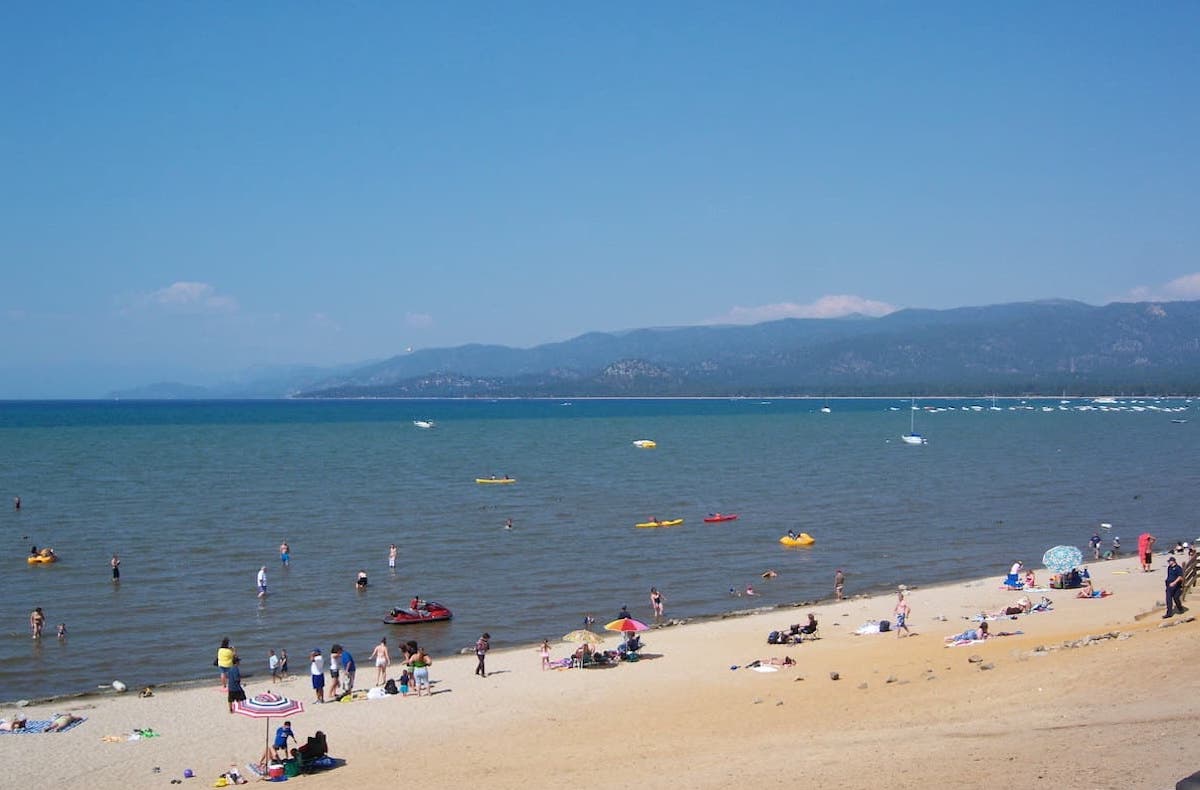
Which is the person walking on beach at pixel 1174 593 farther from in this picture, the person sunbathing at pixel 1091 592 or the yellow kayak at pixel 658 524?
the yellow kayak at pixel 658 524

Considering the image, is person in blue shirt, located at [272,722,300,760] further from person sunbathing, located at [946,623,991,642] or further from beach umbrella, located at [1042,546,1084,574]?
beach umbrella, located at [1042,546,1084,574]

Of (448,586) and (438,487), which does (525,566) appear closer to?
(448,586)

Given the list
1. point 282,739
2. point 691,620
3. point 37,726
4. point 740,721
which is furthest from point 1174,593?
point 37,726

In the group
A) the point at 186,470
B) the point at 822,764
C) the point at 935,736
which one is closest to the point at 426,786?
the point at 822,764

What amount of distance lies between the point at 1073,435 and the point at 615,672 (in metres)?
124

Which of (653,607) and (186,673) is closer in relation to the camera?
(186,673)

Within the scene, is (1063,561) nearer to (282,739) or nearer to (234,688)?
(234,688)

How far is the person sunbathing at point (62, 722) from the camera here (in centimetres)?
2297

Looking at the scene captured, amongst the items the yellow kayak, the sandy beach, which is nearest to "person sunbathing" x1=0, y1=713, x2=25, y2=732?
the sandy beach

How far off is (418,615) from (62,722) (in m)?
12.6

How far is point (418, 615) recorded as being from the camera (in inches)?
1352

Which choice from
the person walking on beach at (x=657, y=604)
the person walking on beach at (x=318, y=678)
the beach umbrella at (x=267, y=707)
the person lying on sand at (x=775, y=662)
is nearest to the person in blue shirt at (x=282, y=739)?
the beach umbrella at (x=267, y=707)

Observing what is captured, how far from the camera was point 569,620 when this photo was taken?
115ft

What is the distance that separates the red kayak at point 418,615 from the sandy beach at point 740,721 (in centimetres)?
341
